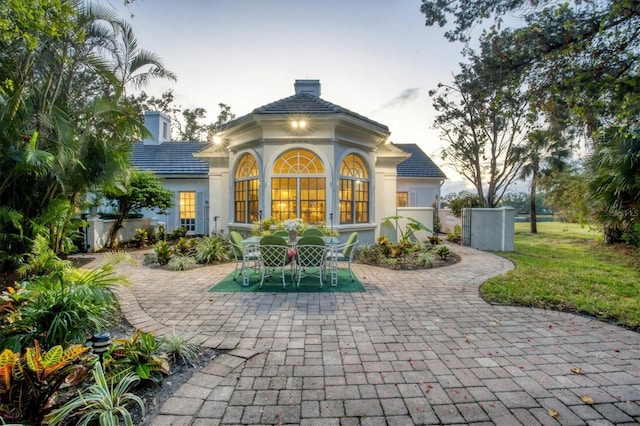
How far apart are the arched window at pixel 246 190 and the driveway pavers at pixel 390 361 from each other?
5.09 metres

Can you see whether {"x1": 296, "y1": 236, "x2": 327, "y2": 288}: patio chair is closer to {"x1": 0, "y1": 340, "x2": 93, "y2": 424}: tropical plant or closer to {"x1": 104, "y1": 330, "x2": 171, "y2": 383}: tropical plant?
{"x1": 104, "y1": 330, "x2": 171, "y2": 383}: tropical plant

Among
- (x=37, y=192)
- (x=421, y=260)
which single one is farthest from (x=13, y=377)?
(x=421, y=260)

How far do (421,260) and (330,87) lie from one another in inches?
397

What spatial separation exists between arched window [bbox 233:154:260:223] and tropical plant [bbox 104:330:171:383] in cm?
743

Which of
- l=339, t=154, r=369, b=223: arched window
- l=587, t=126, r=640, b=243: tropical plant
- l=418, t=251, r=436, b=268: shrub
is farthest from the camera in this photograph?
l=339, t=154, r=369, b=223: arched window

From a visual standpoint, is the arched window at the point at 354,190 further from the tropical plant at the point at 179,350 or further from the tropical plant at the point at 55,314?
the tropical plant at the point at 55,314

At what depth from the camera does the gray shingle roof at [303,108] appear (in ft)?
31.0

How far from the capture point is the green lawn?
4.89m

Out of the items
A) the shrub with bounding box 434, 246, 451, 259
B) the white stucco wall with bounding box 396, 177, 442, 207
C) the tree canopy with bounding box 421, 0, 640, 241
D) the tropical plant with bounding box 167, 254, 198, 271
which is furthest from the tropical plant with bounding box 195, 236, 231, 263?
the white stucco wall with bounding box 396, 177, 442, 207

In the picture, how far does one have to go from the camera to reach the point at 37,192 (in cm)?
707

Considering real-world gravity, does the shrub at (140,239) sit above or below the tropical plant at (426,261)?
above

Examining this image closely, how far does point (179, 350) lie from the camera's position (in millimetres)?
3207

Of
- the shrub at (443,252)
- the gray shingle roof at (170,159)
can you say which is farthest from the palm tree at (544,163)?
the gray shingle roof at (170,159)

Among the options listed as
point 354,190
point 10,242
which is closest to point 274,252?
point 354,190
